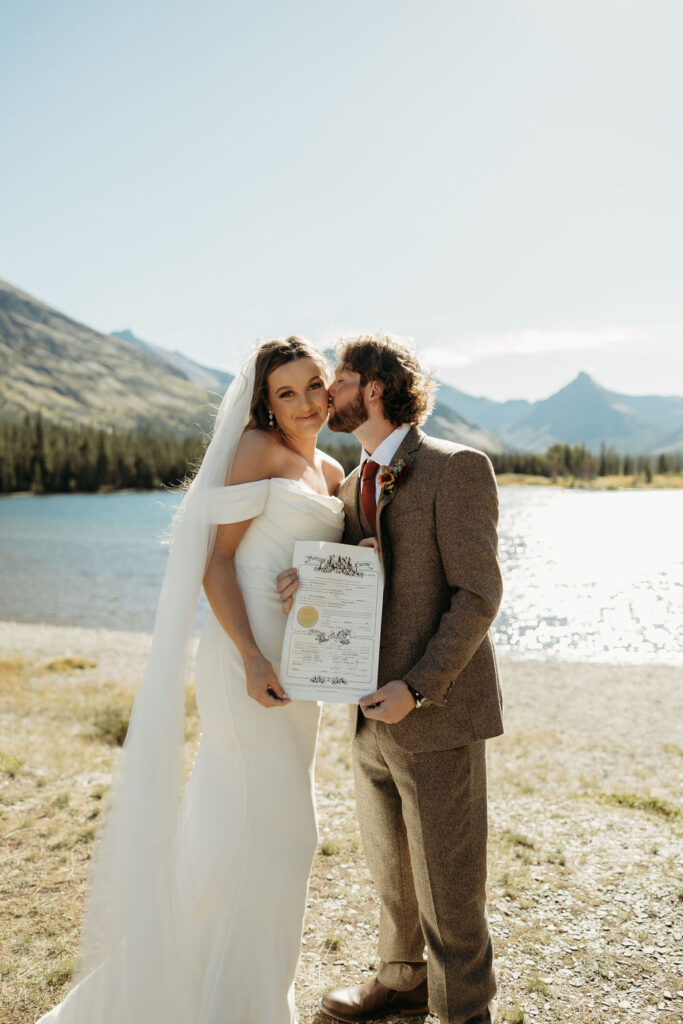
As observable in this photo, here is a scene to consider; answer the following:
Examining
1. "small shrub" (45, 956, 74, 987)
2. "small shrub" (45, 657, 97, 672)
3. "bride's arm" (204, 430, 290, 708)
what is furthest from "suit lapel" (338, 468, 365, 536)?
"small shrub" (45, 657, 97, 672)

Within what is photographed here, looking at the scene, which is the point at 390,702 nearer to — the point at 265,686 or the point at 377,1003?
the point at 265,686

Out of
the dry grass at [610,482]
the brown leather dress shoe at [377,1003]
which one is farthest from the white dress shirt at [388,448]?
the dry grass at [610,482]

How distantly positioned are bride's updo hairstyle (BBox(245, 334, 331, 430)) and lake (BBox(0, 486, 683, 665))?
0.86 m

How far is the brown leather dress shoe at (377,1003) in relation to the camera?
11.5 feet

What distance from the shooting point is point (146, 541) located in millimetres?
50844

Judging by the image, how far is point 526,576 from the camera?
39.9 m

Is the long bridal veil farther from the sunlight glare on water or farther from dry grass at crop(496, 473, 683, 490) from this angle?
dry grass at crop(496, 473, 683, 490)

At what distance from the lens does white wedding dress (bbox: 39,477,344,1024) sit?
3.06 m

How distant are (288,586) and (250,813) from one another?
109 cm

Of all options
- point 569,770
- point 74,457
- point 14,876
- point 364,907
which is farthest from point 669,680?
point 74,457

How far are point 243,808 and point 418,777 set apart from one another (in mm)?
807

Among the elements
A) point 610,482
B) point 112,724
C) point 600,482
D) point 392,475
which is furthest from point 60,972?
point 610,482

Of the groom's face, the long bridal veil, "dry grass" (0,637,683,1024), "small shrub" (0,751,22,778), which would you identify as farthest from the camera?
"small shrub" (0,751,22,778)

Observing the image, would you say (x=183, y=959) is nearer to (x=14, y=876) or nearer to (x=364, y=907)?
(x=364, y=907)
